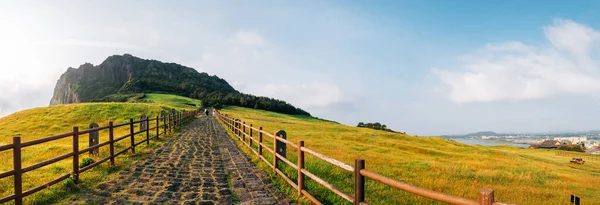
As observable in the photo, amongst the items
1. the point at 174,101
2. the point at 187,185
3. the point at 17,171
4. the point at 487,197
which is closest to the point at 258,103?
the point at 174,101

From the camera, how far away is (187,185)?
8.56m

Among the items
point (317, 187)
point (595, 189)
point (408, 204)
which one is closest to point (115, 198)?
point (317, 187)

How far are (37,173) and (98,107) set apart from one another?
156ft

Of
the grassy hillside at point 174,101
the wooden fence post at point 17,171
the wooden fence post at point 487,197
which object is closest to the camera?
the wooden fence post at point 487,197

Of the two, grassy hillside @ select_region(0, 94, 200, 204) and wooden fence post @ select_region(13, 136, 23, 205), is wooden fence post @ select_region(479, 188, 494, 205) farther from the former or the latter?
grassy hillside @ select_region(0, 94, 200, 204)

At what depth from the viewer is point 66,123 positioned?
138ft

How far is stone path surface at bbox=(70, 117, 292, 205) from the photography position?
7254 millimetres

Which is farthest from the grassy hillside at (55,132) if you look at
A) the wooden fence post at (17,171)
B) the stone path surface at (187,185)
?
the stone path surface at (187,185)

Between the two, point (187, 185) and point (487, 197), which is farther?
point (187, 185)

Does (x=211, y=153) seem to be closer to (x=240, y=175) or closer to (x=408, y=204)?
(x=240, y=175)

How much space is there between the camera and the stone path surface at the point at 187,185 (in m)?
7.25

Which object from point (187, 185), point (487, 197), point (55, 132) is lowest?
point (55, 132)

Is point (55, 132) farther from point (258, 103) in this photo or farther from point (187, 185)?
point (258, 103)

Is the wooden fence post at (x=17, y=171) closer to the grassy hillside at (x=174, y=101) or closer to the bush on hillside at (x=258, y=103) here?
the grassy hillside at (x=174, y=101)
